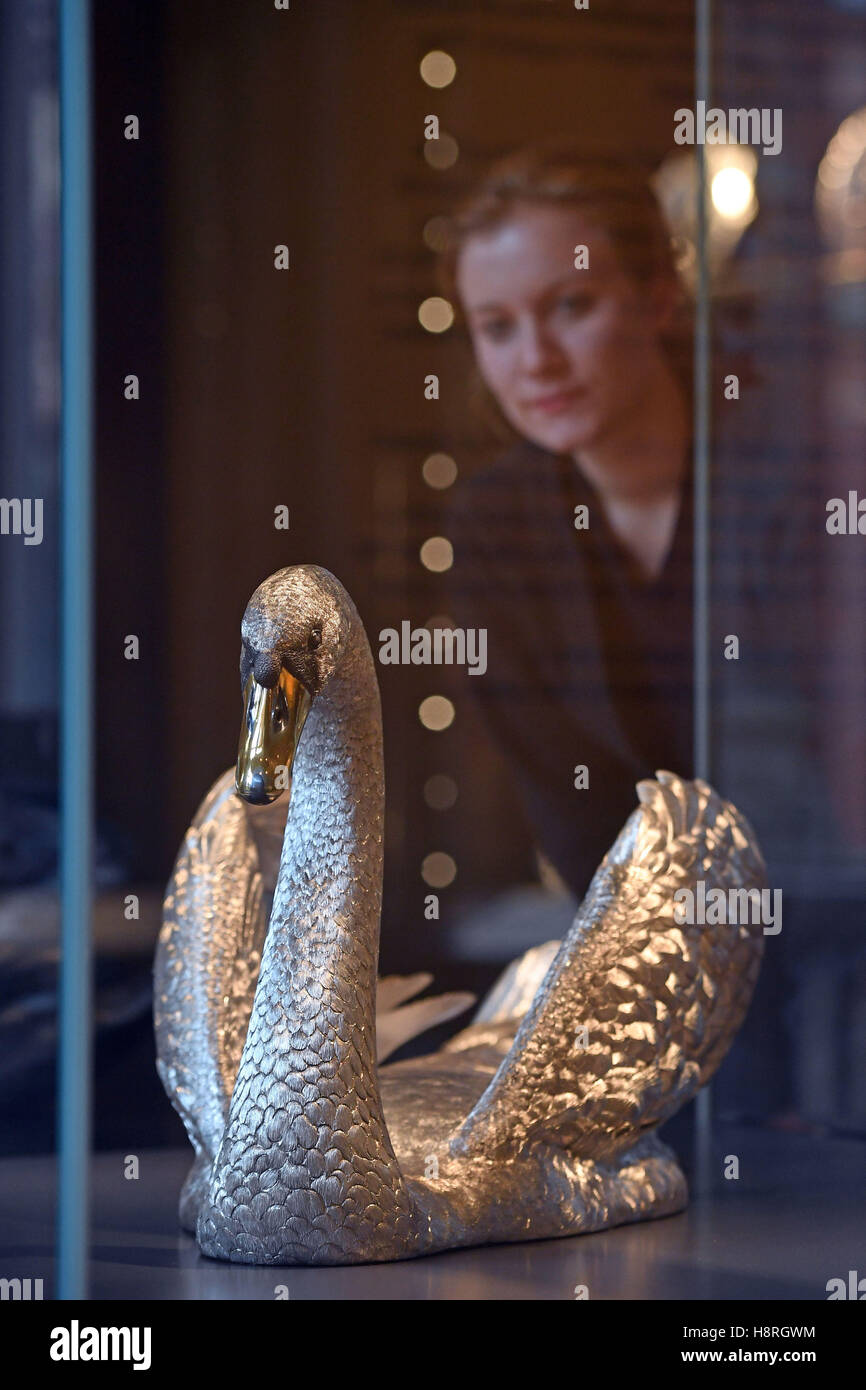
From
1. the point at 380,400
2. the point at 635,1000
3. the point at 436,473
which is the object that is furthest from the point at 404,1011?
the point at 380,400

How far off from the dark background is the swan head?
1.23 meters

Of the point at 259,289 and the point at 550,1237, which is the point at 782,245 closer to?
the point at 259,289

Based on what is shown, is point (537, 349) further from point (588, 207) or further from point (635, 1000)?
point (635, 1000)

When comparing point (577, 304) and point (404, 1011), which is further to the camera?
point (577, 304)

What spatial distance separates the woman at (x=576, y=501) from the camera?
342 cm

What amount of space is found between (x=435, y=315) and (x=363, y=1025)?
1633 mm

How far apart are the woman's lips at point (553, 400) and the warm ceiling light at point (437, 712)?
52 centimetres

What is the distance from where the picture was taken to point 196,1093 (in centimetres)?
244

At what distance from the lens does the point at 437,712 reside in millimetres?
3463

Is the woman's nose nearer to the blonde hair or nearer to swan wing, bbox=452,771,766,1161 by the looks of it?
the blonde hair

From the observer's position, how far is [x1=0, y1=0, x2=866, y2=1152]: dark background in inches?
127
